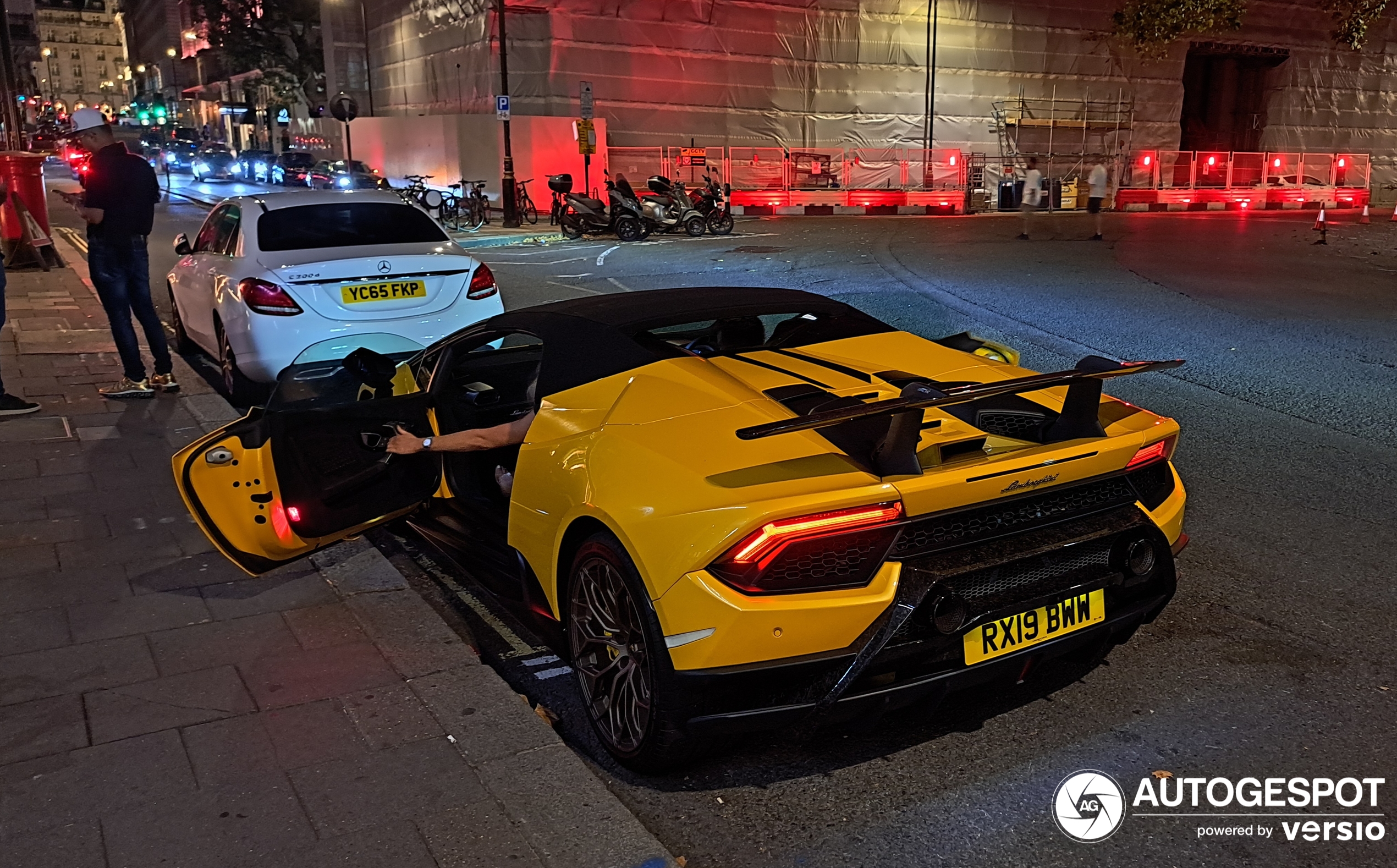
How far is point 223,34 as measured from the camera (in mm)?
53906

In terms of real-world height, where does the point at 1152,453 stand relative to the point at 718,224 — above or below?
above

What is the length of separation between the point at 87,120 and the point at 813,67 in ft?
99.7

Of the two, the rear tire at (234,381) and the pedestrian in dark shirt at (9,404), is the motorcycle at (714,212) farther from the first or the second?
the pedestrian in dark shirt at (9,404)

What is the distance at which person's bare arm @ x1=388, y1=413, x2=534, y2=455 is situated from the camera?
12.8 ft

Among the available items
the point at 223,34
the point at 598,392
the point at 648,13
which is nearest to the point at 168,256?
the point at 598,392

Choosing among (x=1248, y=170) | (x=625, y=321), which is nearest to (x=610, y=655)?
(x=625, y=321)

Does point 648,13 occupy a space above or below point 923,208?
above

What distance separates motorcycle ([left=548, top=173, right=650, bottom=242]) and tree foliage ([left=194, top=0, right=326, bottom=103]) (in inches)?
1321

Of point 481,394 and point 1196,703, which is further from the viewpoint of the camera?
point 481,394

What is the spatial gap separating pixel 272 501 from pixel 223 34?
2279 inches

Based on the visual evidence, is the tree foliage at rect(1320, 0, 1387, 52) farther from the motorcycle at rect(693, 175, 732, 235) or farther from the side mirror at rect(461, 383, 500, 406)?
the side mirror at rect(461, 383, 500, 406)

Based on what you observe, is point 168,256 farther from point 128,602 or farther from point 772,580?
point 772,580

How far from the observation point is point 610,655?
3314 mm

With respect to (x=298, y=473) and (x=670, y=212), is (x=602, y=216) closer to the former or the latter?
(x=670, y=212)
